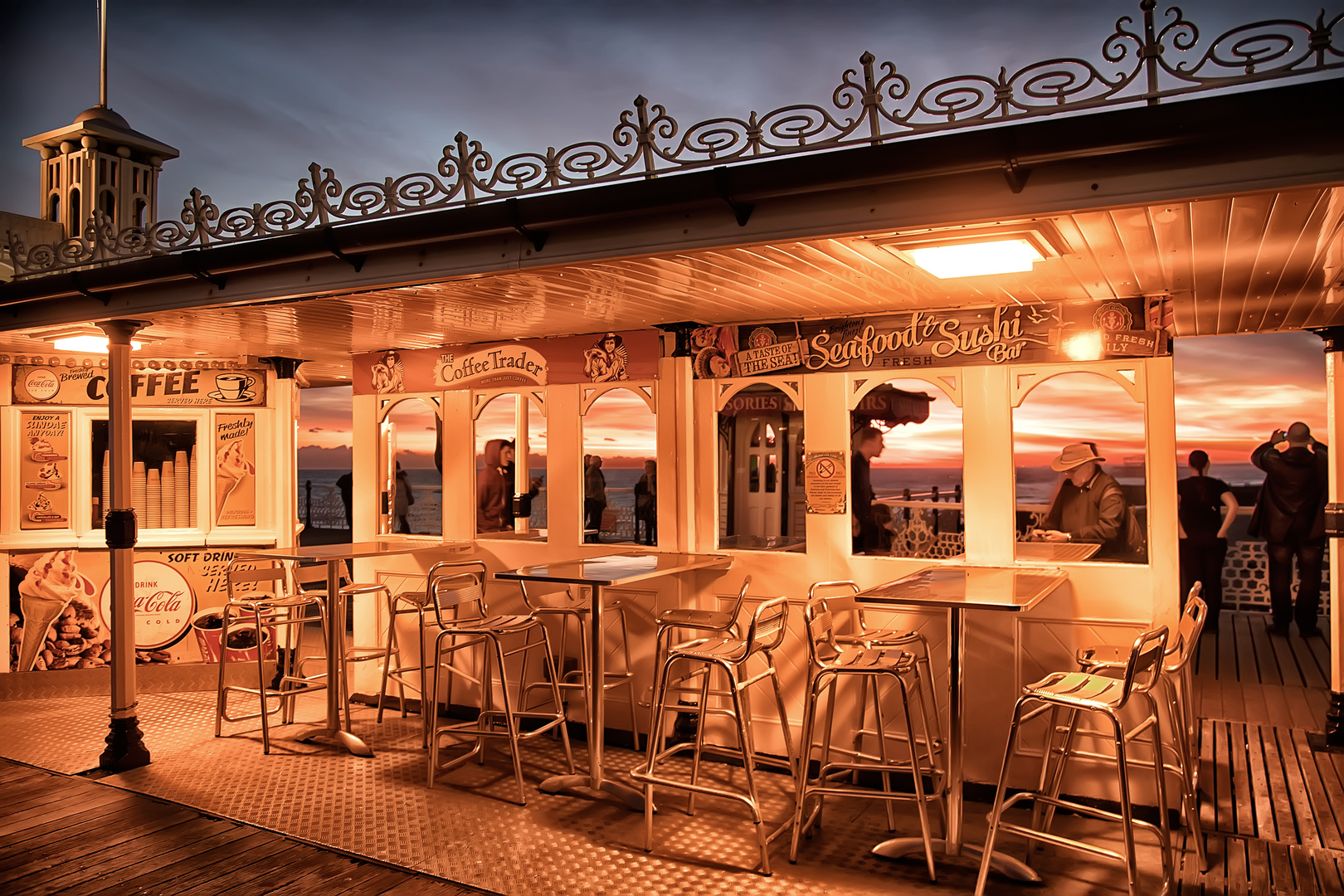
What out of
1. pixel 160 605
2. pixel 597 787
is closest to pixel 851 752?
pixel 597 787

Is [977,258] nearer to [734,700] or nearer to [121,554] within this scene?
[734,700]

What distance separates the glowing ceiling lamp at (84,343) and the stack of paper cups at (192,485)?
1.22 metres

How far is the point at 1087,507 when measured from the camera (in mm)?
5023

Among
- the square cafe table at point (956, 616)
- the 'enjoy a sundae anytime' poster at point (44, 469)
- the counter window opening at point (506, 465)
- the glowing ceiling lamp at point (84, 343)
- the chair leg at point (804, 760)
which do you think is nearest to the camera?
the square cafe table at point (956, 616)

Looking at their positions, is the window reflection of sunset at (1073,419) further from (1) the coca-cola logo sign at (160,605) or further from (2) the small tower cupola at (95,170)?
(2) the small tower cupola at (95,170)

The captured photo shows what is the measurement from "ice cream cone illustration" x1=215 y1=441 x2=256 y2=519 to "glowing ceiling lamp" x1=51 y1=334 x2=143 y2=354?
1.22 m

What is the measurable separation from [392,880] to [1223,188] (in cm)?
406

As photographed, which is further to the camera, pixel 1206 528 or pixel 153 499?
pixel 1206 528

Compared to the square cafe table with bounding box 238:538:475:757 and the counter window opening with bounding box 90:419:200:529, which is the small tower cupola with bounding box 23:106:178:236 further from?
the square cafe table with bounding box 238:538:475:757

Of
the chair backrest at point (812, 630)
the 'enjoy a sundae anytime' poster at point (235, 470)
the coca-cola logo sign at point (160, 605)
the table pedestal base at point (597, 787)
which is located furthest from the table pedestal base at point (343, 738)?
the chair backrest at point (812, 630)

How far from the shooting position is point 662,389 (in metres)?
5.99

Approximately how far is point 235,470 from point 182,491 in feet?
A: 1.59

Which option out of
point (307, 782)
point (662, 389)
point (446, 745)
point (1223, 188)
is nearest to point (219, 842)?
point (307, 782)

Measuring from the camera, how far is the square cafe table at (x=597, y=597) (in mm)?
4531
